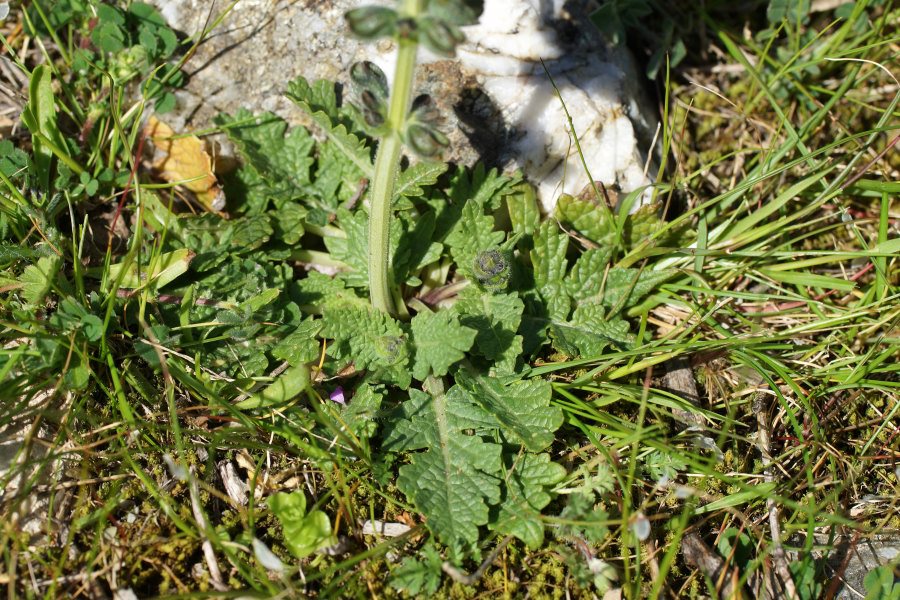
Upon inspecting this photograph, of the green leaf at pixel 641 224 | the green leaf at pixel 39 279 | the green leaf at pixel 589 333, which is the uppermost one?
the green leaf at pixel 39 279

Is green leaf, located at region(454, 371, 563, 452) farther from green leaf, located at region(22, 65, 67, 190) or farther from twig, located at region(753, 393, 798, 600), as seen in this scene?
green leaf, located at region(22, 65, 67, 190)

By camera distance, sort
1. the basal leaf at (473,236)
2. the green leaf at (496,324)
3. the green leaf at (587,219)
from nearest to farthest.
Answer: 1. the green leaf at (496,324)
2. the basal leaf at (473,236)
3. the green leaf at (587,219)

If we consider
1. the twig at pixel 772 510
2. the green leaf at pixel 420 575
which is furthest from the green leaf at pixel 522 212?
the green leaf at pixel 420 575

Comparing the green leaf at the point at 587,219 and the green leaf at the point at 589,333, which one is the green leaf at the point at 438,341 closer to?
the green leaf at the point at 589,333

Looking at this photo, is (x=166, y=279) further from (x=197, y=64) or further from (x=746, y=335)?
(x=746, y=335)

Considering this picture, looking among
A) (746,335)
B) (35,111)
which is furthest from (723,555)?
(35,111)

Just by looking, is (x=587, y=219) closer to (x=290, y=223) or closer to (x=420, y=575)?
(x=290, y=223)
